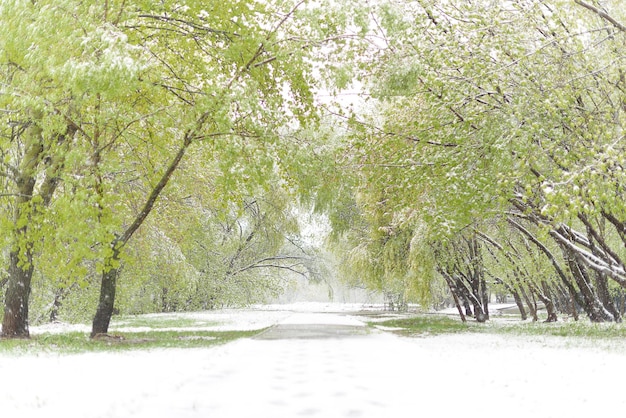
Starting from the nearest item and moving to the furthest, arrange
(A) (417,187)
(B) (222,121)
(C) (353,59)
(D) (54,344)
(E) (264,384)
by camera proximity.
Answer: (E) (264,384)
(B) (222,121)
(D) (54,344)
(C) (353,59)
(A) (417,187)

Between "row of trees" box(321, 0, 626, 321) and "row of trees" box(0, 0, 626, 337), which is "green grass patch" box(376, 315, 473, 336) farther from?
"row of trees" box(0, 0, 626, 337)

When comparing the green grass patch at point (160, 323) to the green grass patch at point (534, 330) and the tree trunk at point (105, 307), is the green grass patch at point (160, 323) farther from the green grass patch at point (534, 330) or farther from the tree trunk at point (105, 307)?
the green grass patch at point (534, 330)

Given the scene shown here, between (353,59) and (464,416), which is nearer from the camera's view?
(464,416)

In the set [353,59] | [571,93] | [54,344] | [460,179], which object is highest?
[353,59]

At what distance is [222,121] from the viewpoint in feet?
34.6

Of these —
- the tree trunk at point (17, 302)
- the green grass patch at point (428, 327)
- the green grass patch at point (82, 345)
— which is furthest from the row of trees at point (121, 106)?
the green grass patch at point (428, 327)

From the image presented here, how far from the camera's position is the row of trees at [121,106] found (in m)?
9.95

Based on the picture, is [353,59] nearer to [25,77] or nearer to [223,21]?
[223,21]

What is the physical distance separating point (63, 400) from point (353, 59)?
397 inches

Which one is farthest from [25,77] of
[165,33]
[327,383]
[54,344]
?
[327,383]

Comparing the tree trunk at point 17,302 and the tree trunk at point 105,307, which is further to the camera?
the tree trunk at point 105,307

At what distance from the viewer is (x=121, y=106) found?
A: 11742 millimetres

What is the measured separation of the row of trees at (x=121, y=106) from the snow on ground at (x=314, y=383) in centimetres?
372

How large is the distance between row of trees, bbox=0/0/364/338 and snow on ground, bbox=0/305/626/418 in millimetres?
3721
